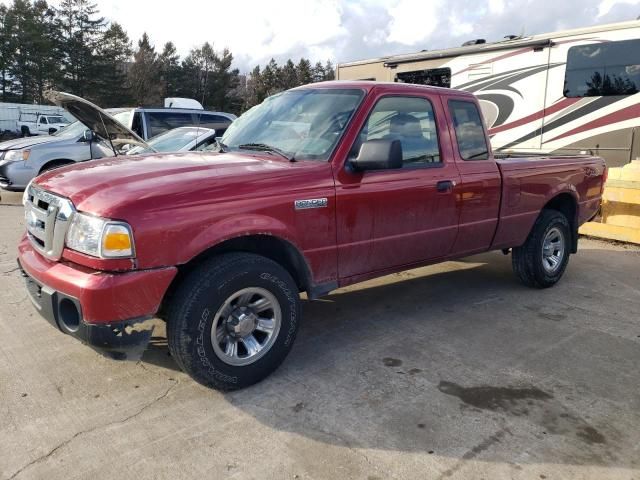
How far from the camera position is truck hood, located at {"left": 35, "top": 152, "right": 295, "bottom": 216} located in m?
2.82

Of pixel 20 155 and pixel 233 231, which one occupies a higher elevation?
pixel 20 155

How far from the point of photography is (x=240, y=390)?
10.7 feet

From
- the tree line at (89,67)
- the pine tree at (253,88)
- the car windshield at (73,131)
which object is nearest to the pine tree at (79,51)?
the tree line at (89,67)

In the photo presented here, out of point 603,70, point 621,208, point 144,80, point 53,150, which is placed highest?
point 144,80

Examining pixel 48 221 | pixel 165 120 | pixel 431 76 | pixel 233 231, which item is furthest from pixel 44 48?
pixel 233 231

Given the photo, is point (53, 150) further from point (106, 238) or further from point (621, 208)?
point (621, 208)

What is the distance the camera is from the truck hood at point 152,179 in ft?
9.24

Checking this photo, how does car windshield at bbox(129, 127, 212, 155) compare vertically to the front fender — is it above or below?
above

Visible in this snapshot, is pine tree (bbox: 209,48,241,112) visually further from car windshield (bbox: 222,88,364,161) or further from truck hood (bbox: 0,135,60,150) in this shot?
car windshield (bbox: 222,88,364,161)

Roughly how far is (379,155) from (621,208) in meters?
6.13

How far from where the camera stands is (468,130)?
4645 mm

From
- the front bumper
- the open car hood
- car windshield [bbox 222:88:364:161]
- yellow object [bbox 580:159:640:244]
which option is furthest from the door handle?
yellow object [bbox 580:159:640:244]

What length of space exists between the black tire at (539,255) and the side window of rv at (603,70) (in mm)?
4765

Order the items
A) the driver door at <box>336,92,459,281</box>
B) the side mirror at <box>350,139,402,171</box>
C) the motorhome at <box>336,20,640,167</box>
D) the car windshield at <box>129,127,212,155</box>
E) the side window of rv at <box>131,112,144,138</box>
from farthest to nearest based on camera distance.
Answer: the side window of rv at <box>131,112,144,138</box> → the motorhome at <box>336,20,640,167</box> → the car windshield at <box>129,127,212,155</box> → the driver door at <box>336,92,459,281</box> → the side mirror at <box>350,139,402,171</box>
